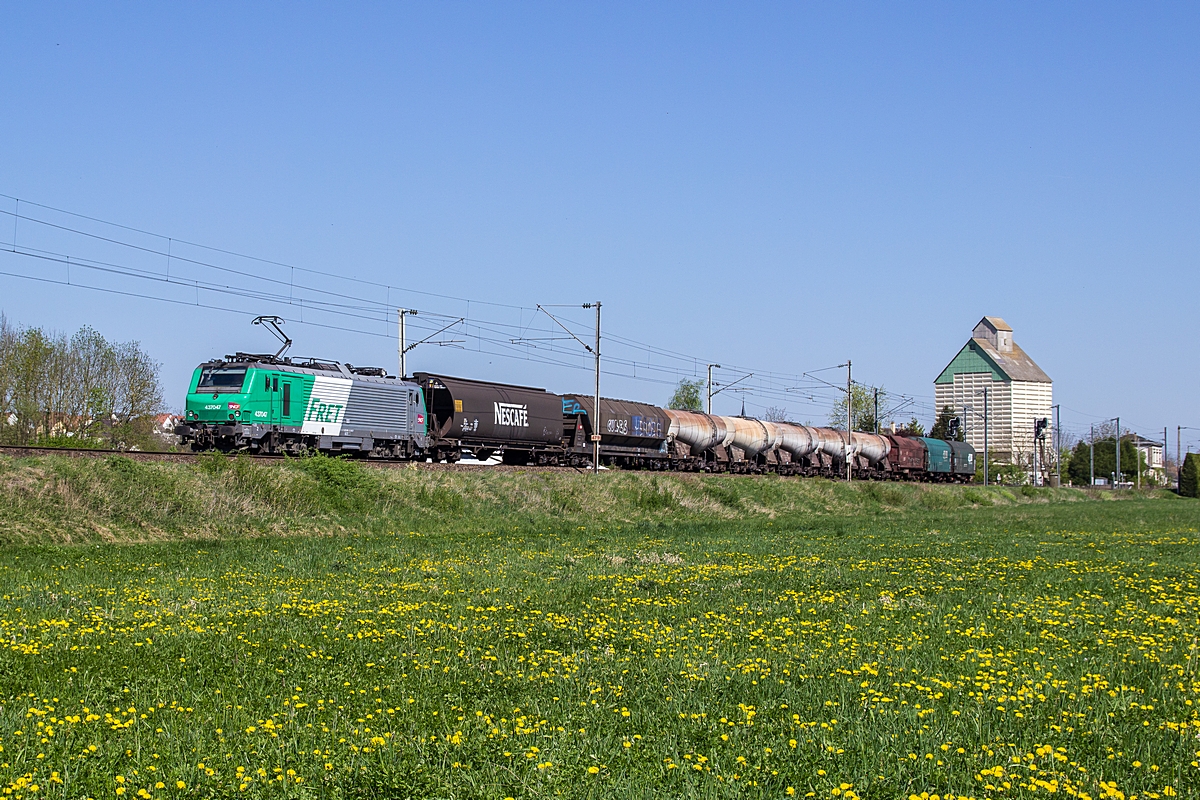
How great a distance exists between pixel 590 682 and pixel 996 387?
6770 inches

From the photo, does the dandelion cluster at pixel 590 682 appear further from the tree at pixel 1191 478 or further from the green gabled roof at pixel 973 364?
the green gabled roof at pixel 973 364

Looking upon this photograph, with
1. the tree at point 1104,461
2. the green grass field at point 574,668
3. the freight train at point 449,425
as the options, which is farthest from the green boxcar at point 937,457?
the green grass field at point 574,668

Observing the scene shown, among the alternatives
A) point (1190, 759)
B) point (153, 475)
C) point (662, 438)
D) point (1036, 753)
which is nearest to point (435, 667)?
point (1036, 753)

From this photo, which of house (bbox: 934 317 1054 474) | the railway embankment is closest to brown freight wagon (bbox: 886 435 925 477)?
the railway embankment

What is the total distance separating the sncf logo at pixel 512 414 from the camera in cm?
4809

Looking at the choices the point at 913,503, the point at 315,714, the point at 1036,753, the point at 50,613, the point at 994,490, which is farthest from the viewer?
the point at 994,490

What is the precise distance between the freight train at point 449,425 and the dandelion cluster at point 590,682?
682 inches

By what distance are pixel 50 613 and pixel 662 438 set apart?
4714cm

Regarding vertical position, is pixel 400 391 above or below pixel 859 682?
above

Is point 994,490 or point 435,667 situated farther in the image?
point 994,490

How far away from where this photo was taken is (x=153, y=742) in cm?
818

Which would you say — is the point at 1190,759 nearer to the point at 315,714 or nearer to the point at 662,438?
the point at 315,714

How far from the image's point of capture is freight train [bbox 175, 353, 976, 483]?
36906mm

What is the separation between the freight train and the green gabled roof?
107m
